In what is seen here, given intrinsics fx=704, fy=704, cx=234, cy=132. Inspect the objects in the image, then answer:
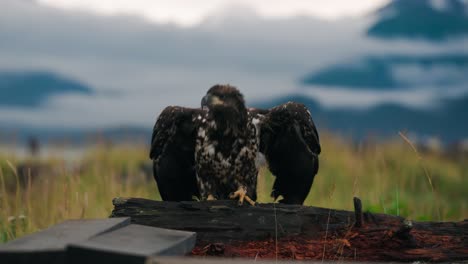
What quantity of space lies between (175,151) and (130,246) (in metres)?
1.95

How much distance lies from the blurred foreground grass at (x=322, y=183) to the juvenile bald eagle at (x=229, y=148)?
2.02m

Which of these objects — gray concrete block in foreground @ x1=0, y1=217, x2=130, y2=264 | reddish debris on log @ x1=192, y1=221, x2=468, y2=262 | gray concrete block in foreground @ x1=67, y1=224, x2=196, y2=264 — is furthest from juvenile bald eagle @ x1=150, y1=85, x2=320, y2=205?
gray concrete block in foreground @ x1=0, y1=217, x2=130, y2=264

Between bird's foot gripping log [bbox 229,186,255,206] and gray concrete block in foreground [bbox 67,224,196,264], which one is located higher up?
bird's foot gripping log [bbox 229,186,255,206]

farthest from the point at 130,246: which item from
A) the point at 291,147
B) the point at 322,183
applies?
the point at 322,183

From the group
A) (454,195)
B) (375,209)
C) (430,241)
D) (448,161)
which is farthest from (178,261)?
(448,161)

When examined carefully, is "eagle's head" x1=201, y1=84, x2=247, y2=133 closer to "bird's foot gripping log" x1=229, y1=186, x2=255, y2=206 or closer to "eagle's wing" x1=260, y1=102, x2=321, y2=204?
"eagle's wing" x1=260, y1=102, x2=321, y2=204

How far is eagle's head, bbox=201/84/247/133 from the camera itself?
200 inches

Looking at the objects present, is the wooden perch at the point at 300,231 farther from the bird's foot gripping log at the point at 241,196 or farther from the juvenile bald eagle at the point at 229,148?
the juvenile bald eagle at the point at 229,148

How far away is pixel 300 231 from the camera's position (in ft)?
15.3

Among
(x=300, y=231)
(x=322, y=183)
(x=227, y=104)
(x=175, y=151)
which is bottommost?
(x=322, y=183)

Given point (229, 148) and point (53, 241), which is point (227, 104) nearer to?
point (229, 148)

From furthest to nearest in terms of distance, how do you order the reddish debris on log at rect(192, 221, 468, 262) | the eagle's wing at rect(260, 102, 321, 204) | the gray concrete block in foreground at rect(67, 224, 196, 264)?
the eagle's wing at rect(260, 102, 321, 204)
the reddish debris on log at rect(192, 221, 468, 262)
the gray concrete block in foreground at rect(67, 224, 196, 264)

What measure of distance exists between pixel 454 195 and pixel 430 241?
1010cm

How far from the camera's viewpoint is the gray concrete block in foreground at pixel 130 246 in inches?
136
